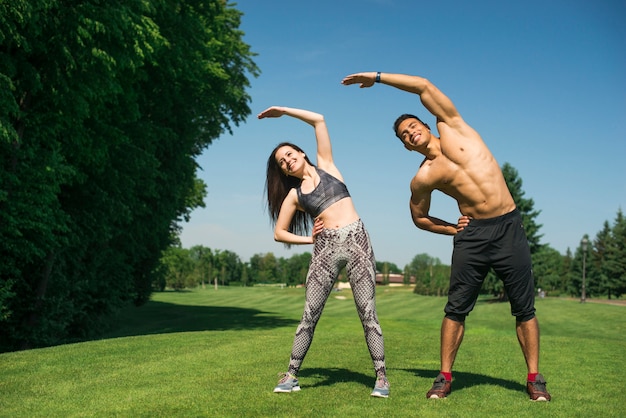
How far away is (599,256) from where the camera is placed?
74.1 m

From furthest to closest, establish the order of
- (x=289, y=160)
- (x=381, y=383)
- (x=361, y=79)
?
(x=289, y=160) → (x=361, y=79) → (x=381, y=383)

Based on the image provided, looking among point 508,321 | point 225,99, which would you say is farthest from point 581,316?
point 225,99

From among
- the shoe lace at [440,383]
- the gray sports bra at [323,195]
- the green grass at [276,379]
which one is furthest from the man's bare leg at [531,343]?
the gray sports bra at [323,195]

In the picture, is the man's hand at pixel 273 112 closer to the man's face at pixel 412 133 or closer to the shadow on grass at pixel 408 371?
the man's face at pixel 412 133

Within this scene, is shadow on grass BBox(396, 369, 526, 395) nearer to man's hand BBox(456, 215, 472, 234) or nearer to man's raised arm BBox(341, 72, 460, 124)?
man's hand BBox(456, 215, 472, 234)

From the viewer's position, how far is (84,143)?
15.8 meters

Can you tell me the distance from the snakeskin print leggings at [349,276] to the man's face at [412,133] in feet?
2.82

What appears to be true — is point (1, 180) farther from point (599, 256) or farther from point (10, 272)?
point (599, 256)

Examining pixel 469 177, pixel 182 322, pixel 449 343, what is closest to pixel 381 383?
pixel 449 343

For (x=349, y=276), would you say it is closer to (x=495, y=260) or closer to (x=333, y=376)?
(x=495, y=260)

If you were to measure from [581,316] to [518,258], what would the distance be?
29778mm

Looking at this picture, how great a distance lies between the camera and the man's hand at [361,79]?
577cm

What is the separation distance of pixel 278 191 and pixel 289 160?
1.29 feet

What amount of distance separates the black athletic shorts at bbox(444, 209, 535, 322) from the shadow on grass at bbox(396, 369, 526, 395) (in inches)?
33.9
